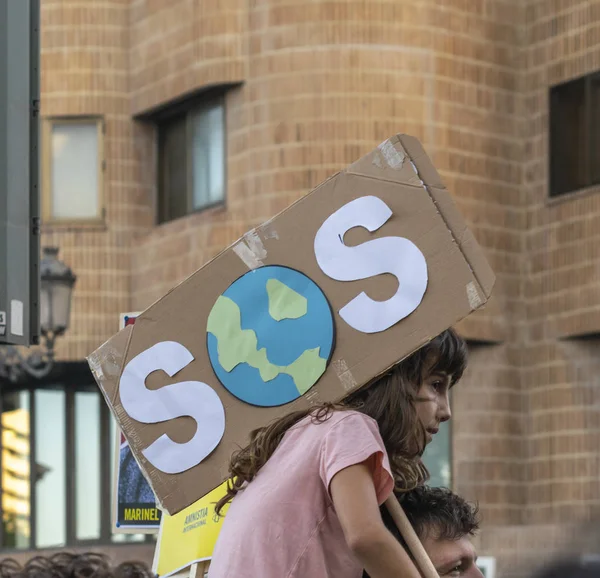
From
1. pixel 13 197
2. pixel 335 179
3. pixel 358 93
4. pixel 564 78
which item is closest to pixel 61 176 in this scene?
pixel 358 93

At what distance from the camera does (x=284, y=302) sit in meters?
5.20

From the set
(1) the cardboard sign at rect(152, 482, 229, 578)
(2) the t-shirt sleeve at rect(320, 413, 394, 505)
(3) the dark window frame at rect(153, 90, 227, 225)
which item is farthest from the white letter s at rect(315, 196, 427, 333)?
(3) the dark window frame at rect(153, 90, 227, 225)

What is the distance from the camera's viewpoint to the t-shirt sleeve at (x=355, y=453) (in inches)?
181

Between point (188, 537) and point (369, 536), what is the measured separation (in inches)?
89.5

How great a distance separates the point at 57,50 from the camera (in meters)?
21.8

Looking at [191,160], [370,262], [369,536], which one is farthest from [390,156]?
[191,160]

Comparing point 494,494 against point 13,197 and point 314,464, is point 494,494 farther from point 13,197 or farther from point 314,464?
point 314,464

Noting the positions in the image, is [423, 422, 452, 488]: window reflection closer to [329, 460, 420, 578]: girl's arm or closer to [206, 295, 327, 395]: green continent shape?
[206, 295, 327, 395]: green continent shape

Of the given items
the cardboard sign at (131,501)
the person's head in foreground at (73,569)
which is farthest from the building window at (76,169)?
the person's head in foreground at (73,569)

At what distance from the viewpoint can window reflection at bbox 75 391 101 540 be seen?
75.5ft

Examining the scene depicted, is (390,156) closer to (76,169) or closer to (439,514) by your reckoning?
(439,514)

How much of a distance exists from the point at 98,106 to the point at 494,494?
6.14 m

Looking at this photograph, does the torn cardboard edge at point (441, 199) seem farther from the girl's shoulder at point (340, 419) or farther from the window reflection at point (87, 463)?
the window reflection at point (87, 463)

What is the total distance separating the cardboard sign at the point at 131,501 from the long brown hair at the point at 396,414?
3413mm
